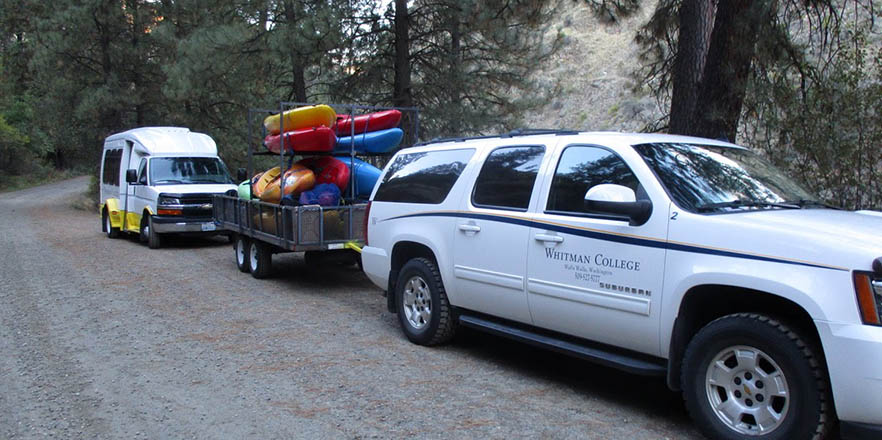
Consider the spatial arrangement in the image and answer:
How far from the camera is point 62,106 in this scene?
2616 cm

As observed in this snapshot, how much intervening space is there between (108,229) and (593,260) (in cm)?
1642

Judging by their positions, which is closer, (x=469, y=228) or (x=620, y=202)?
(x=620, y=202)

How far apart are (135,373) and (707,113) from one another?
720 centimetres

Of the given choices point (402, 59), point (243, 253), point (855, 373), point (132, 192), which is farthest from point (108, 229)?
point (855, 373)

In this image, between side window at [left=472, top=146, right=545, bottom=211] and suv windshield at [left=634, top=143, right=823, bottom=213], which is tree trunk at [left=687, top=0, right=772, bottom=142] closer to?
suv windshield at [left=634, top=143, right=823, bottom=213]

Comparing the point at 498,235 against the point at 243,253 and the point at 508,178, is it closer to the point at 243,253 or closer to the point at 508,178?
the point at 508,178

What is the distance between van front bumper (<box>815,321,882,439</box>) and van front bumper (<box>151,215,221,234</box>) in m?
13.3

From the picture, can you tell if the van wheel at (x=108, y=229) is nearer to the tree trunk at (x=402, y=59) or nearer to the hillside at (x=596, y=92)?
the tree trunk at (x=402, y=59)

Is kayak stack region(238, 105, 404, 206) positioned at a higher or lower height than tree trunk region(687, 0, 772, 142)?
lower

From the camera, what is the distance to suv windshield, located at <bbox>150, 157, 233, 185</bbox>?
16.2m

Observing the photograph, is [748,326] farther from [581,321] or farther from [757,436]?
[581,321]

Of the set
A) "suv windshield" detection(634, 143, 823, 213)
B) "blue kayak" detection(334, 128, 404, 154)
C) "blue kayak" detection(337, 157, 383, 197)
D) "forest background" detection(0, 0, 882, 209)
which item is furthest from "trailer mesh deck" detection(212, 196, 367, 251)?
"suv windshield" detection(634, 143, 823, 213)

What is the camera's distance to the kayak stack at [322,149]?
35.3 ft

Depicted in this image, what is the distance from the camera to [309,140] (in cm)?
1079
